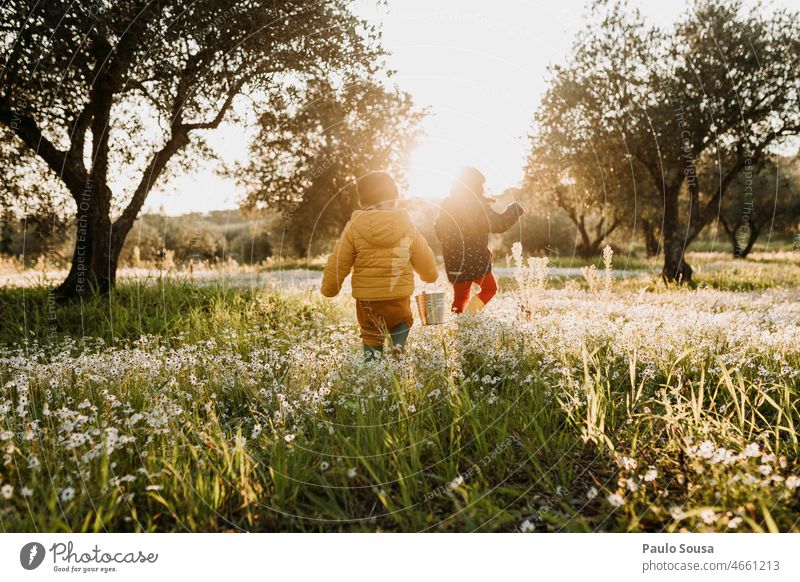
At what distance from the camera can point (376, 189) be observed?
5.68m

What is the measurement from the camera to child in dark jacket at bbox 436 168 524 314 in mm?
8078

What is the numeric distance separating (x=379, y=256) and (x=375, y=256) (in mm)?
49

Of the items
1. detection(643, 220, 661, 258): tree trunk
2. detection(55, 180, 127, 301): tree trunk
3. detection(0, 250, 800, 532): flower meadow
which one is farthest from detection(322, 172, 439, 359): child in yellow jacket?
detection(643, 220, 661, 258): tree trunk

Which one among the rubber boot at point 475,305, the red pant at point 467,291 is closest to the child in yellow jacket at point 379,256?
the red pant at point 467,291

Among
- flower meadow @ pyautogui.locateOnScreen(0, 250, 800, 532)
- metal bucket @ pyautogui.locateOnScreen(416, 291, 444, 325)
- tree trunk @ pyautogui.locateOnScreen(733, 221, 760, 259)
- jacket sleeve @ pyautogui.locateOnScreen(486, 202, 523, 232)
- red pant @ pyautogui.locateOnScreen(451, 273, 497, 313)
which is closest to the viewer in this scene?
flower meadow @ pyautogui.locateOnScreen(0, 250, 800, 532)

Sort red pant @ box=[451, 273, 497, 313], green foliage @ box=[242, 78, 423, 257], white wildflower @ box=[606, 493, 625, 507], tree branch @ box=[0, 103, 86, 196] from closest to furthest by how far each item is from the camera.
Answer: white wildflower @ box=[606, 493, 625, 507] → red pant @ box=[451, 273, 497, 313] → tree branch @ box=[0, 103, 86, 196] → green foliage @ box=[242, 78, 423, 257]
